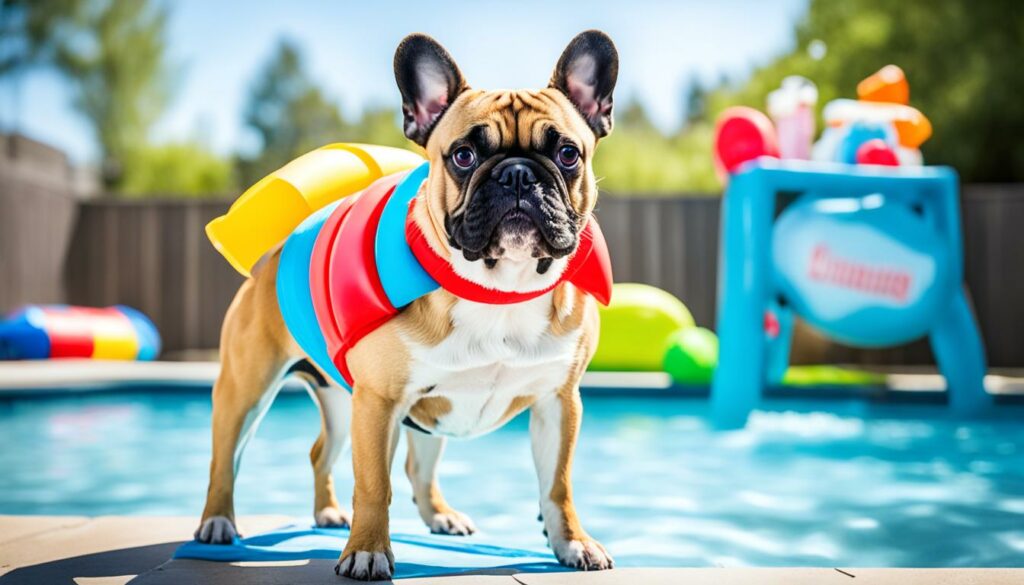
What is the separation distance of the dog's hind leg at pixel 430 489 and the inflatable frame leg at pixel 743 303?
3.88 meters

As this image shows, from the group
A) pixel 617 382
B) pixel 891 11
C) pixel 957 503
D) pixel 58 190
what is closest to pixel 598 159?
pixel 891 11

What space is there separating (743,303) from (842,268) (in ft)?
2.55

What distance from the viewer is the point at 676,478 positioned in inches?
208

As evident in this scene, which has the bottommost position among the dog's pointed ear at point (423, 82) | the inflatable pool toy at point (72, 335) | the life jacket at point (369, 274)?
the inflatable pool toy at point (72, 335)

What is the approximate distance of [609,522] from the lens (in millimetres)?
4199

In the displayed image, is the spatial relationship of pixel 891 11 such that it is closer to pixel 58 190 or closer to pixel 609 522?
Result: pixel 58 190

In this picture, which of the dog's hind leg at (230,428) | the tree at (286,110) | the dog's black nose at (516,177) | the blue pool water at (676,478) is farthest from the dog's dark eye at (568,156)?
the tree at (286,110)

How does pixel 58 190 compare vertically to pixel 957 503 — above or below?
above

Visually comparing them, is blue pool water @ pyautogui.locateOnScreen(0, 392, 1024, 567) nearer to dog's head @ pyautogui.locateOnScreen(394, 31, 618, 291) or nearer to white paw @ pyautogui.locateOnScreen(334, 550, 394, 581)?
white paw @ pyautogui.locateOnScreen(334, 550, 394, 581)

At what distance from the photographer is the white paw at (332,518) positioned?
312 cm

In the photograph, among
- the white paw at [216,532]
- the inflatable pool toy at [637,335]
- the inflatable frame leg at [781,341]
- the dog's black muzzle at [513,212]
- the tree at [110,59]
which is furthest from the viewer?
the tree at [110,59]

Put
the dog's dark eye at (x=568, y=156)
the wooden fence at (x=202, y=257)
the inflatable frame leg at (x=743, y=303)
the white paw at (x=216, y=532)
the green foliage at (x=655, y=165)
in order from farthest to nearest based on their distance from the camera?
the green foliage at (x=655, y=165) < the wooden fence at (x=202, y=257) < the inflatable frame leg at (x=743, y=303) < the white paw at (x=216, y=532) < the dog's dark eye at (x=568, y=156)

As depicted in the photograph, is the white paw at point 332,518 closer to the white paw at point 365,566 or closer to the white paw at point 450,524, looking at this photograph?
the white paw at point 450,524

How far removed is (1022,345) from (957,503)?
795cm
